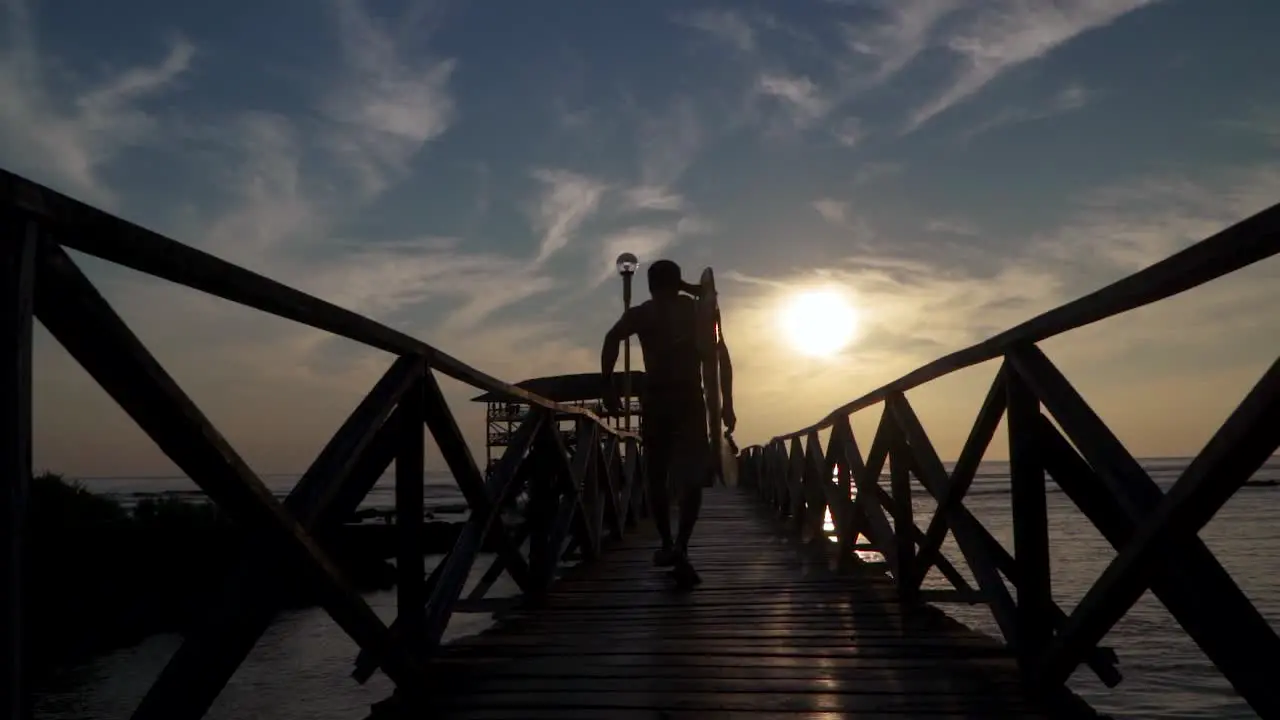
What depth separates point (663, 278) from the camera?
5594mm

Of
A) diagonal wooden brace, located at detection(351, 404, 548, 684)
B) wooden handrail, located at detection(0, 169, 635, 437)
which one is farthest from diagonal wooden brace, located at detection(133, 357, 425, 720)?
diagonal wooden brace, located at detection(351, 404, 548, 684)

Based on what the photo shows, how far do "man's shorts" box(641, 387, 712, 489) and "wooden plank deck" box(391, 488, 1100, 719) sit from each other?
71 cm

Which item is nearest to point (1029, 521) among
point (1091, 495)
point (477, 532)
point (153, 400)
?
point (1091, 495)

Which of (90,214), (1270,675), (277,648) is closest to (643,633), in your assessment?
(1270,675)

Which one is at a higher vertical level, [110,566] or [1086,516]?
[1086,516]

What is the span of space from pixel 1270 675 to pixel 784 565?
4824 mm

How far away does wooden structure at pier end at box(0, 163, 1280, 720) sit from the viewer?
5.66 ft

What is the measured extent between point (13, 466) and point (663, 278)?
435 centimetres

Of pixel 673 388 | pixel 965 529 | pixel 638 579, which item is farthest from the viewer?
pixel 638 579

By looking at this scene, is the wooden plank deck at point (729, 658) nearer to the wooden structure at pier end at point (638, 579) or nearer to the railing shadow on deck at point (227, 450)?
the wooden structure at pier end at point (638, 579)

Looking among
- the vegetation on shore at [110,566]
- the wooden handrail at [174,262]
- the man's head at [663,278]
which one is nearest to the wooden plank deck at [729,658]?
the wooden handrail at [174,262]

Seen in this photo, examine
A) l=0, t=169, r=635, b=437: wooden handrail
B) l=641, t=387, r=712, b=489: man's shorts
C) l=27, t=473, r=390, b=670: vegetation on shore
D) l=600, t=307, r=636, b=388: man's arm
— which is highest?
l=600, t=307, r=636, b=388: man's arm

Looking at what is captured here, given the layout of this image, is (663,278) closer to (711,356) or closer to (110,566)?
(711,356)

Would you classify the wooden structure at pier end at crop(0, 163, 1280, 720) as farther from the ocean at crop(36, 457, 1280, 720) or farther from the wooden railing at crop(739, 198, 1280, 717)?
the ocean at crop(36, 457, 1280, 720)
